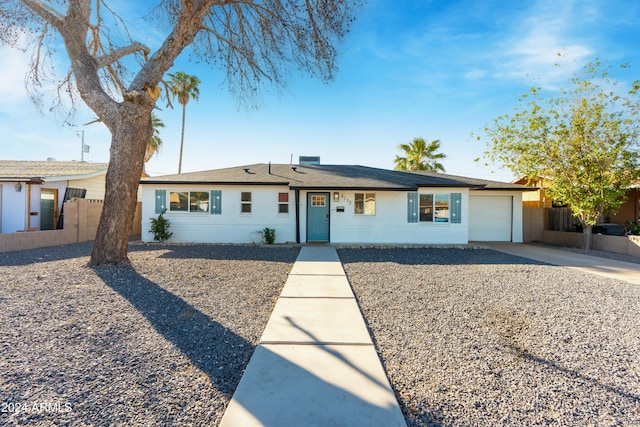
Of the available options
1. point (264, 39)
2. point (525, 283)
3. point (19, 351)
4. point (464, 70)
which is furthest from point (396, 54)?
point (19, 351)

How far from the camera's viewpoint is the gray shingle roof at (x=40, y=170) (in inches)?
493

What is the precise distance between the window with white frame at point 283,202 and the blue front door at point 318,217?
93 cm

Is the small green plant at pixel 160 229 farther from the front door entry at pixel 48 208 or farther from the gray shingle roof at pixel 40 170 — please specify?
the front door entry at pixel 48 208

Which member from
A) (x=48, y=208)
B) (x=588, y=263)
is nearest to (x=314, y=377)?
(x=588, y=263)

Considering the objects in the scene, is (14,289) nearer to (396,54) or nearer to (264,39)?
(264,39)

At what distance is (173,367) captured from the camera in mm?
2873

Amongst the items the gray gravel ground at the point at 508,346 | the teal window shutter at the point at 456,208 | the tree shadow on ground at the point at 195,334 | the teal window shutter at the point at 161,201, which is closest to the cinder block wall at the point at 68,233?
the teal window shutter at the point at 161,201

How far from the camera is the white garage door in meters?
13.4

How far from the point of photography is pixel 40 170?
47.2 ft

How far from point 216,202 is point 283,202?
9.25 feet

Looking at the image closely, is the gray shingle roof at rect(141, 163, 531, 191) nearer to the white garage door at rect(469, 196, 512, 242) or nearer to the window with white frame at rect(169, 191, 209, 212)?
the window with white frame at rect(169, 191, 209, 212)

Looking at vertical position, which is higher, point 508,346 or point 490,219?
point 490,219

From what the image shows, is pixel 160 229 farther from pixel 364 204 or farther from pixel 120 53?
pixel 364 204

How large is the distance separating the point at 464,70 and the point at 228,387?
40.9ft
